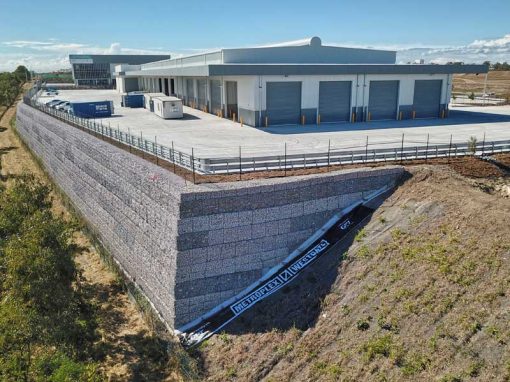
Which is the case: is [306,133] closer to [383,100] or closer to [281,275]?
[383,100]

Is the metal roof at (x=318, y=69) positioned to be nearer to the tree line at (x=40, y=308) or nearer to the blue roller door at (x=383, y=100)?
the blue roller door at (x=383, y=100)

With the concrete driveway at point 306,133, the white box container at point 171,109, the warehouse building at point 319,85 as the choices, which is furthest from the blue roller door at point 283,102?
the white box container at point 171,109

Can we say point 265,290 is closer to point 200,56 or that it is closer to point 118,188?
point 118,188

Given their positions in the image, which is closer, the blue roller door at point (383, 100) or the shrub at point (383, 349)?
the shrub at point (383, 349)

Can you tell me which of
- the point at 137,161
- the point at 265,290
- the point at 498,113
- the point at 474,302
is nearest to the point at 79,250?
the point at 137,161

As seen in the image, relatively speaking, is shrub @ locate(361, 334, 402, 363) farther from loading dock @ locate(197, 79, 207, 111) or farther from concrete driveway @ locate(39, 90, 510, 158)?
loading dock @ locate(197, 79, 207, 111)

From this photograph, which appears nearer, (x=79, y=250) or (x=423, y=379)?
(x=423, y=379)
